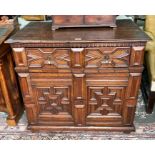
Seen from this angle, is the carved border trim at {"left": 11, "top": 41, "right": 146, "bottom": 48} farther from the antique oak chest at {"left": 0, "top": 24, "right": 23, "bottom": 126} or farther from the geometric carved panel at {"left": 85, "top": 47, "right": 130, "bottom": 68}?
the antique oak chest at {"left": 0, "top": 24, "right": 23, "bottom": 126}

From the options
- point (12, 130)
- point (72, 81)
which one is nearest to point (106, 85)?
point (72, 81)

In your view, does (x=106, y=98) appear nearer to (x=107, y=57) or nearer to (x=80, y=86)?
(x=80, y=86)

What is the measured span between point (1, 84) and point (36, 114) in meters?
0.32

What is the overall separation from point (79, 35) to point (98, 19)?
197 millimetres

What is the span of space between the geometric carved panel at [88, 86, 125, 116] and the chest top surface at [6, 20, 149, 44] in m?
0.32

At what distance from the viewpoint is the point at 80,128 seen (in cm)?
147

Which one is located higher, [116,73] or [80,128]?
[116,73]

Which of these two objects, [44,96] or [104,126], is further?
[104,126]

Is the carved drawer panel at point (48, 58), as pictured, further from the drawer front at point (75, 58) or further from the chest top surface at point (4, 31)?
the chest top surface at point (4, 31)

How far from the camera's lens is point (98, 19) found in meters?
1.29

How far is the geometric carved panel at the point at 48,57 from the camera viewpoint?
1.16 meters

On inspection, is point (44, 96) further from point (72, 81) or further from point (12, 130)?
point (12, 130)
